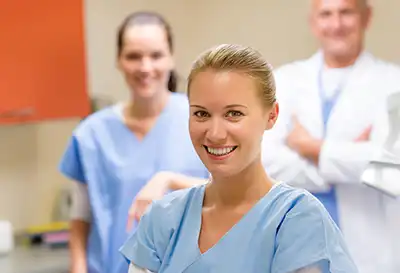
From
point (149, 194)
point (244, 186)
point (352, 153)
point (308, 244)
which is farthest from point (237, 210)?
point (352, 153)

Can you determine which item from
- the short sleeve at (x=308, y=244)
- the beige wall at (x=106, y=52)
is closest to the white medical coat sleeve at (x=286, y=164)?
the beige wall at (x=106, y=52)

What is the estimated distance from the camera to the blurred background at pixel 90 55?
238cm

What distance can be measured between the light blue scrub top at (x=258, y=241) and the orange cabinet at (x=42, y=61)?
4.54ft

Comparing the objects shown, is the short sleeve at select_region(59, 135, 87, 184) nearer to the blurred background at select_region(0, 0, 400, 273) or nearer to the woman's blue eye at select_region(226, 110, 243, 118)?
the blurred background at select_region(0, 0, 400, 273)

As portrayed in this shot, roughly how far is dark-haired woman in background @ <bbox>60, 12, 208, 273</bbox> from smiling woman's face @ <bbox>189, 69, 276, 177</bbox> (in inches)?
31.3

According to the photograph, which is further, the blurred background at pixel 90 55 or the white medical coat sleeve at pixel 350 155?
the blurred background at pixel 90 55

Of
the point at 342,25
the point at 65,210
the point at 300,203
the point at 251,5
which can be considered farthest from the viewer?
the point at 65,210

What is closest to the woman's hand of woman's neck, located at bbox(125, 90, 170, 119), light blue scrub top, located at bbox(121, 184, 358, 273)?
woman's neck, located at bbox(125, 90, 170, 119)

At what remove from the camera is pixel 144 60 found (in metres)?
1.84

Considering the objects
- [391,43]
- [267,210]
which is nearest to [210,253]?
[267,210]

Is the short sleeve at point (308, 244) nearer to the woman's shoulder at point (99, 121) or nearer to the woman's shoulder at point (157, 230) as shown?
the woman's shoulder at point (157, 230)

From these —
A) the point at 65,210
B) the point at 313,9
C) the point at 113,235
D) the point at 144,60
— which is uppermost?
the point at 313,9

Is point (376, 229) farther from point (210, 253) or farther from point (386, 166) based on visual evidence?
point (210, 253)

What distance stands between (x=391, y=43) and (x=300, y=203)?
118 cm
